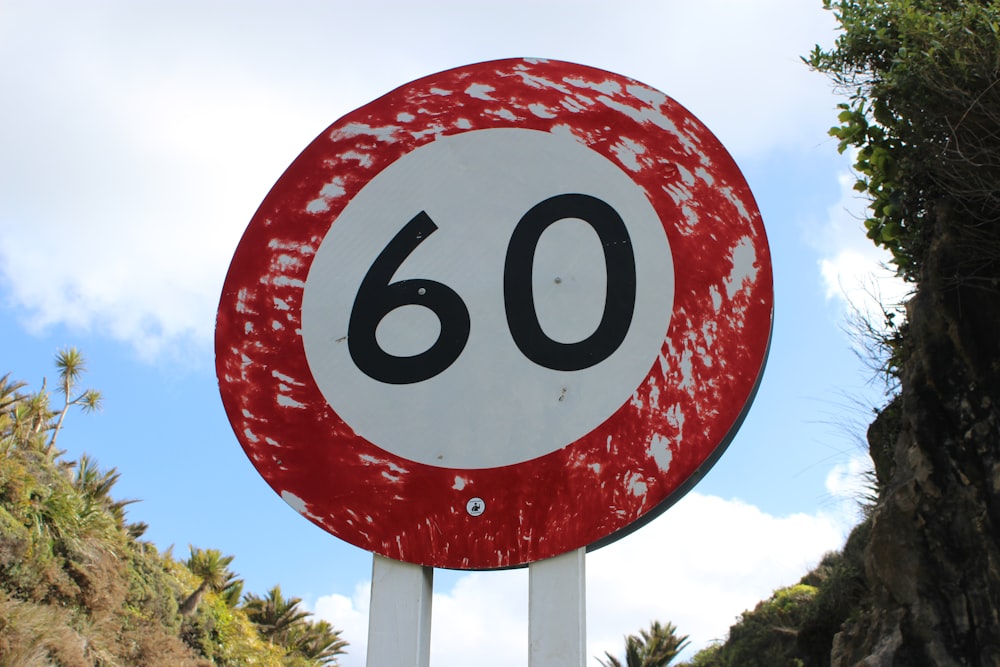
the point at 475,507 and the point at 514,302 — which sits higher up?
the point at 514,302

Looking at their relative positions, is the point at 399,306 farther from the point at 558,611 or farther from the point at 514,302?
the point at 558,611

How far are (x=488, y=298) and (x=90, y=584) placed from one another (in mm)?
15800

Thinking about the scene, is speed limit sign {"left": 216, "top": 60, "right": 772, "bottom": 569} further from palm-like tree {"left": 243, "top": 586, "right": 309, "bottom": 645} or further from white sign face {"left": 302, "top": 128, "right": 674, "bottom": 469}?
palm-like tree {"left": 243, "top": 586, "right": 309, "bottom": 645}

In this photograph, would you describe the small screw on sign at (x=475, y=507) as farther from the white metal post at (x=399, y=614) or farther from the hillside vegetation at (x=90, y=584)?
the hillside vegetation at (x=90, y=584)

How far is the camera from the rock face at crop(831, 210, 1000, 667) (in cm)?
343

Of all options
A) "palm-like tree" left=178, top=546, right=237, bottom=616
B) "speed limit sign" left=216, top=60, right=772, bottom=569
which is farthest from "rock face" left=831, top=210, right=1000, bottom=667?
"palm-like tree" left=178, top=546, right=237, bottom=616

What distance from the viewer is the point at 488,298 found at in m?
3.42

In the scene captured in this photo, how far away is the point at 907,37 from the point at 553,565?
2.88 metres

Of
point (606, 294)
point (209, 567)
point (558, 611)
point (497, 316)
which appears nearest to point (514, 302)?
point (497, 316)

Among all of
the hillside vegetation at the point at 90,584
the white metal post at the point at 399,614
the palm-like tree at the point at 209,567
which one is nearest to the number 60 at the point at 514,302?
the white metal post at the point at 399,614

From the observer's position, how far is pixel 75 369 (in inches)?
1218

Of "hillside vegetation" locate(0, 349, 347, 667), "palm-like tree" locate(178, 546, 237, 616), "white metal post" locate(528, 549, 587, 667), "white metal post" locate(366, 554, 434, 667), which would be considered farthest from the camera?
"palm-like tree" locate(178, 546, 237, 616)

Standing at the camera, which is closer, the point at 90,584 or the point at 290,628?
the point at 90,584

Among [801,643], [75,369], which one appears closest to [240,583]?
[75,369]
